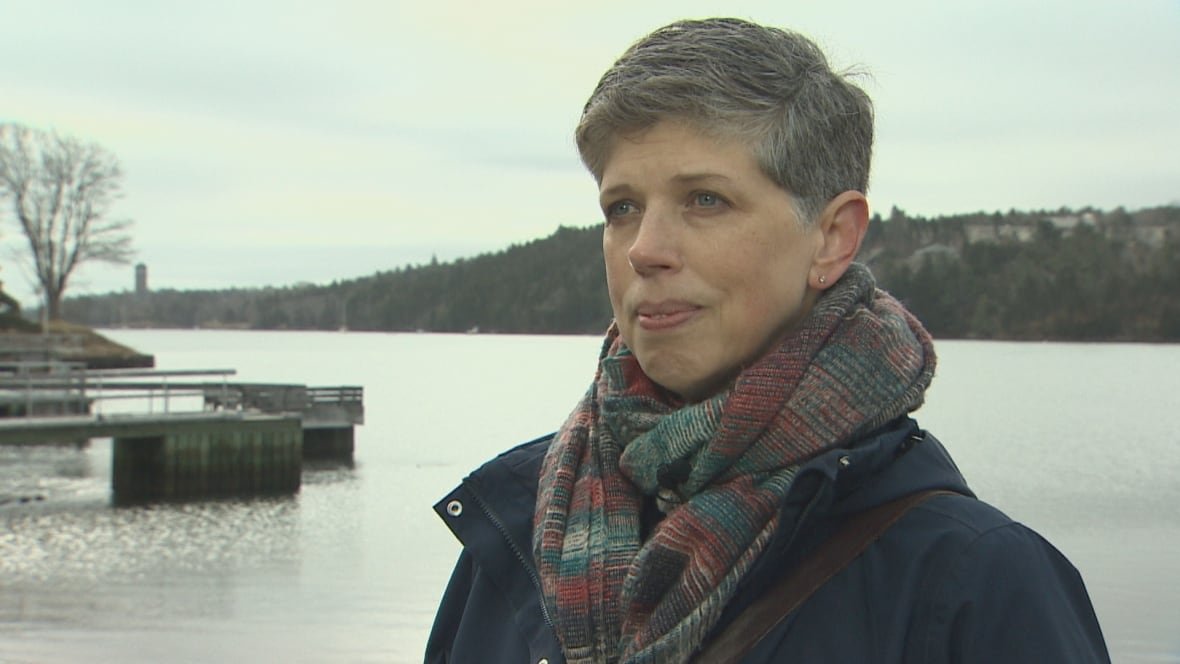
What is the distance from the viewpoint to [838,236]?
6.19 feet

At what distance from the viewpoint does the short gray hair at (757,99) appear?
5.85 ft

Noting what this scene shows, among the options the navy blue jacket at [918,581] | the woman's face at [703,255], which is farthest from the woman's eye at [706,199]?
the navy blue jacket at [918,581]

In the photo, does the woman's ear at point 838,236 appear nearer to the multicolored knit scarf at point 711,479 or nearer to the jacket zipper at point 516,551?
the multicolored knit scarf at point 711,479

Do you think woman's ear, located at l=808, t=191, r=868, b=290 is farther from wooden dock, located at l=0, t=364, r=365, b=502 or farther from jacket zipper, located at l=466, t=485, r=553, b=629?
wooden dock, located at l=0, t=364, r=365, b=502

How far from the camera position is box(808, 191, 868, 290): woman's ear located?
1.86 metres

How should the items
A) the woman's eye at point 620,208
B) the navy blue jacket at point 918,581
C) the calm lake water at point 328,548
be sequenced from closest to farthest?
the navy blue jacket at point 918,581 → the woman's eye at point 620,208 → the calm lake water at point 328,548

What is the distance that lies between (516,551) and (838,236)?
2.58 feet

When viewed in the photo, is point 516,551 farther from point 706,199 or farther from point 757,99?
point 757,99

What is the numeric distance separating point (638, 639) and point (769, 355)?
1.57 feet

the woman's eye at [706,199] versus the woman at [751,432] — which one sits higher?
the woman's eye at [706,199]

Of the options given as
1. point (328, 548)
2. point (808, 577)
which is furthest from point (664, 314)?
point (328, 548)

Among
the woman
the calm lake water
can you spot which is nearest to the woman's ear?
the woman

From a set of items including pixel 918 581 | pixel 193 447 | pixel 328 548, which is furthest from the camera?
pixel 193 447

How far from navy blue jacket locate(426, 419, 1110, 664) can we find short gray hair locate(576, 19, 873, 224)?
1.42ft
